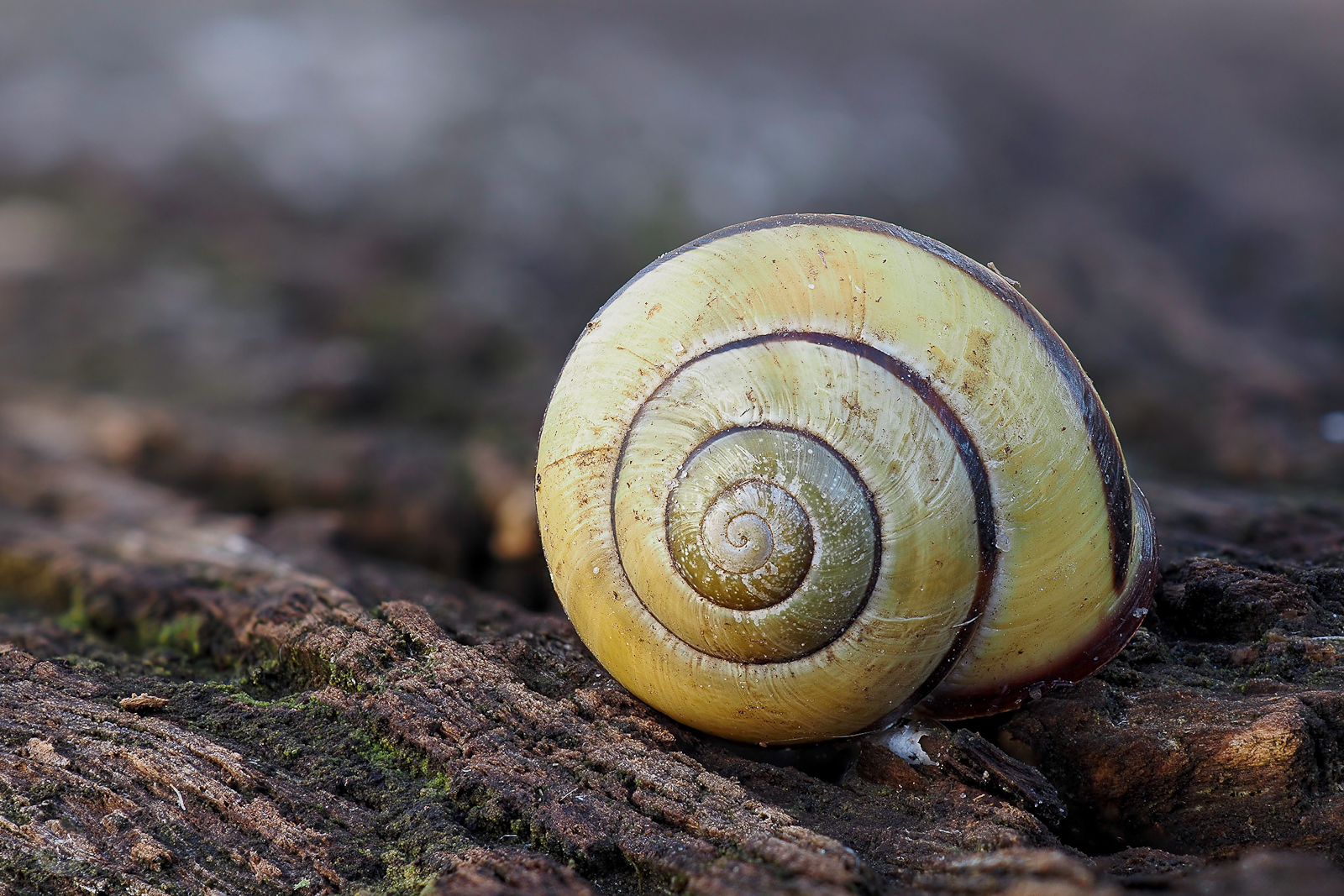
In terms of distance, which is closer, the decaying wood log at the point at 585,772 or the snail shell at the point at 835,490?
the decaying wood log at the point at 585,772

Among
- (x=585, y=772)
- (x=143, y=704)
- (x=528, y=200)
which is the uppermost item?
(x=528, y=200)

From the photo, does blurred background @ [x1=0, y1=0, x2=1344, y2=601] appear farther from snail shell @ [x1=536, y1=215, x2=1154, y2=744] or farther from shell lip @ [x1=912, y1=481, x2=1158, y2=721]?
shell lip @ [x1=912, y1=481, x2=1158, y2=721]

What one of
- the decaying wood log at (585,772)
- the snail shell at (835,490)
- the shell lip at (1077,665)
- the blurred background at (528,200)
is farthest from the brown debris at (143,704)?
the shell lip at (1077,665)

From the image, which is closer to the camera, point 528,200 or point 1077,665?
point 1077,665

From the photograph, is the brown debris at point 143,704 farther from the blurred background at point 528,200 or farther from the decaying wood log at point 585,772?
the blurred background at point 528,200

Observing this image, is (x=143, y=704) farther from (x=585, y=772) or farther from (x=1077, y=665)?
(x=1077, y=665)

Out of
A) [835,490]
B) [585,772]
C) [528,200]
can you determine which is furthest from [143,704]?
[528,200]

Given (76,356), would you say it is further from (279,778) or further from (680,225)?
(279,778)
